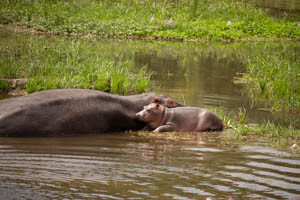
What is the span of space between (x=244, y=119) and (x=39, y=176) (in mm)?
4371

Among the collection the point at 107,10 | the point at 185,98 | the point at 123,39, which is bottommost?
the point at 185,98

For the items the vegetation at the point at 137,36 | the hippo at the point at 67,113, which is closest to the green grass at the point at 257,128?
the vegetation at the point at 137,36

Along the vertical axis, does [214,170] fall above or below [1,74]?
below

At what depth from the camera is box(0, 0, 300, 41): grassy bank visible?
67.2 ft

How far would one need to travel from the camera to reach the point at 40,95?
7293 mm

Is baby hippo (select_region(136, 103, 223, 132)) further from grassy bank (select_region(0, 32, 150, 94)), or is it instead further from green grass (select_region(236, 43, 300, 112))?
green grass (select_region(236, 43, 300, 112))

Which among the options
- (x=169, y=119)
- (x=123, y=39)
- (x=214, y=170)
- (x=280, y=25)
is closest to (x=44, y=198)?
(x=214, y=170)

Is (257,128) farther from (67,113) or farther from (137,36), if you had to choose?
(137,36)

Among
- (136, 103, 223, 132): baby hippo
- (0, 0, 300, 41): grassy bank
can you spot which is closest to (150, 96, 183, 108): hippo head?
(136, 103, 223, 132): baby hippo

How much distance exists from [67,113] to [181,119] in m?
1.70

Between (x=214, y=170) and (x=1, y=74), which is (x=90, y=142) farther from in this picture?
(x=1, y=74)

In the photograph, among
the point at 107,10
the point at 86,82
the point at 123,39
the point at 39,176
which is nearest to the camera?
the point at 39,176

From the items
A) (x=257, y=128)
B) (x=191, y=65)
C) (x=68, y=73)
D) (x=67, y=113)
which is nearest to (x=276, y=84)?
(x=257, y=128)

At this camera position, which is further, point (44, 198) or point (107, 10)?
point (107, 10)
